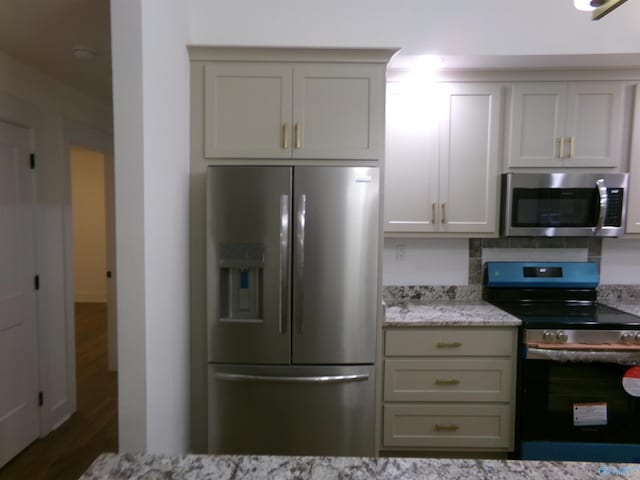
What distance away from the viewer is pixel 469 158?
2.30 metres

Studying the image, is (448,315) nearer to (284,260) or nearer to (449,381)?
(449,381)

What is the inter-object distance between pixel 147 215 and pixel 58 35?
3.96ft

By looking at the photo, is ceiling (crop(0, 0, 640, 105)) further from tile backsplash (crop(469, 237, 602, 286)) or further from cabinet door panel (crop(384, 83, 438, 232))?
tile backsplash (crop(469, 237, 602, 286))

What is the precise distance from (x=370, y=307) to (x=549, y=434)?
126 cm


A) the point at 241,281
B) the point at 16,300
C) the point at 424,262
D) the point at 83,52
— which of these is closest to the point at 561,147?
the point at 424,262

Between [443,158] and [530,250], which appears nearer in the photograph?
[443,158]

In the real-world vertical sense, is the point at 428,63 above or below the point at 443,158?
above

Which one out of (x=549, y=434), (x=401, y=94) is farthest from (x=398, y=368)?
(x=401, y=94)

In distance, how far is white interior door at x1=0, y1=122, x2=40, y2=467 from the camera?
215 cm

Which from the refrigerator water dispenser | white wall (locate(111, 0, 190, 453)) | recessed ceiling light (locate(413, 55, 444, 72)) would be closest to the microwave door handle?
recessed ceiling light (locate(413, 55, 444, 72))

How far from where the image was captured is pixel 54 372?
2.55 m

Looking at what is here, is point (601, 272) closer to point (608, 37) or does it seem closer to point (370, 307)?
point (608, 37)

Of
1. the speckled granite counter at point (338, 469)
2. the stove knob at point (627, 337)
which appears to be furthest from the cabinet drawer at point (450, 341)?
the speckled granite counter at point (338, 469)

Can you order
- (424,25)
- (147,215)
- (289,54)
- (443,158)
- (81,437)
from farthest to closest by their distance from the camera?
(81,437) < (443,158) < (424,25) < (289,54) < (147,215)
